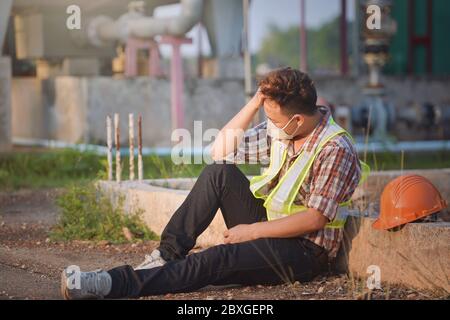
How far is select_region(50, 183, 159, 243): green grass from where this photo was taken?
834 centimetres

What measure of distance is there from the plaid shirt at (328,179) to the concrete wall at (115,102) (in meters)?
10.7

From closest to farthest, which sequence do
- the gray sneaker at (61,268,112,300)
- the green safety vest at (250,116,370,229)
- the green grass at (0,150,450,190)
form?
the gray sneaker at (61,268,112,300), the green safety vest at (250,116,370,229), the green grass at (0,150,450,190)

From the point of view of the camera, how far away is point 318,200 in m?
5.96

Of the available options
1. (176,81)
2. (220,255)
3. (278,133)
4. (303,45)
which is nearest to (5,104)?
(176,81)

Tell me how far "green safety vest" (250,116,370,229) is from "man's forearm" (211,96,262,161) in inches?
12.7

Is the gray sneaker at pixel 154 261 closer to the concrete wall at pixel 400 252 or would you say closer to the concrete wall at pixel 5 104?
the concrete wall at pixel 400 252

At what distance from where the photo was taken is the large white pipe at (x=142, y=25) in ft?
55.4

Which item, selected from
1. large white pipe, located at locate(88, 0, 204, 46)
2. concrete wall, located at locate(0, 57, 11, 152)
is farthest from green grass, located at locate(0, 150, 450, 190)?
large white pipe, located at locate(88, 0, 204, 46)

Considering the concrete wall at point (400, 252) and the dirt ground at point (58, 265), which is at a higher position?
the concrete wall at point (400, 252)

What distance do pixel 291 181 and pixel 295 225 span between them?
305 millimetres

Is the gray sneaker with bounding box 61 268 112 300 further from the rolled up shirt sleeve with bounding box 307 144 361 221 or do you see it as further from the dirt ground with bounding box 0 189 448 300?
the rolled up shirt sleeve with bounding box 307 144 361 221

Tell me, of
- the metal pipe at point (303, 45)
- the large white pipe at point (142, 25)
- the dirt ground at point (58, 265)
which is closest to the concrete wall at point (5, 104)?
the large white pipe at point (142, 25)

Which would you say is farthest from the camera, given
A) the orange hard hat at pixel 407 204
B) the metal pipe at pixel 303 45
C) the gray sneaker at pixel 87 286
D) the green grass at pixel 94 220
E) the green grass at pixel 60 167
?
the metal pipe at pixel 303 45
